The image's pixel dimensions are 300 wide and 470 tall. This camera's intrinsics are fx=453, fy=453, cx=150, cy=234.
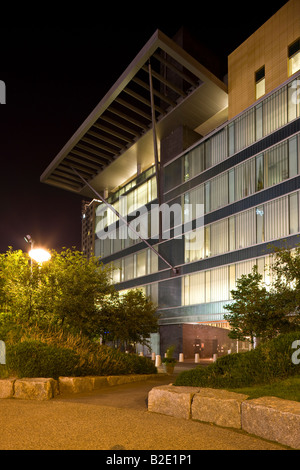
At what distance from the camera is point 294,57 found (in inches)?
1280

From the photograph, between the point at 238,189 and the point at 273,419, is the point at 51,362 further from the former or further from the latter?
the point at 238,189

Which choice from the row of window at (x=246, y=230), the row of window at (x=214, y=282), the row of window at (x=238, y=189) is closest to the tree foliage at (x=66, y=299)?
the row of window at (x=246, y=230)

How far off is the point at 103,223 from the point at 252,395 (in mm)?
53252

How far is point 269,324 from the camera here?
18422 mm

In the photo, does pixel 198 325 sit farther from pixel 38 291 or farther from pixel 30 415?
pixel 30 415

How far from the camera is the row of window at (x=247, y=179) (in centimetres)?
3103

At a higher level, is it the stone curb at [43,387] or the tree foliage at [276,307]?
the tree foliage at [276,307]

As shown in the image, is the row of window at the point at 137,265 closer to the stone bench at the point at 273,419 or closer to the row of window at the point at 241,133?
the row of window at the point at 241,133

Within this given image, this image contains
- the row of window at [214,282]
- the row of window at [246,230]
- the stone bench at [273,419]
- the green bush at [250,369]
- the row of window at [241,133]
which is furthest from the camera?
the row of window at [214,282]

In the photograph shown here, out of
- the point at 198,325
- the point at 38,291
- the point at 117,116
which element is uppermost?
the point at 117,116

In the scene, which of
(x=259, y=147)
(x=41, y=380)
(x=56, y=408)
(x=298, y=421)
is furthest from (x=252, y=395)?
(x=259, y=147)

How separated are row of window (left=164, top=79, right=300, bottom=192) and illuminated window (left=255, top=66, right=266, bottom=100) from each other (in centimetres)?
176

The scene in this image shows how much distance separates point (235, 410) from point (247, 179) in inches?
1143

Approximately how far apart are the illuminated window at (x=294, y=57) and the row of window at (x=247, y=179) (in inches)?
219
